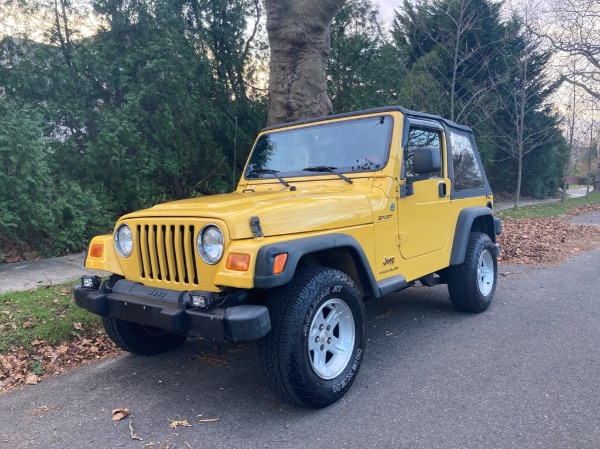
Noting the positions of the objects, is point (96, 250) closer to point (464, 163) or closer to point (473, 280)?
point (473, 280)

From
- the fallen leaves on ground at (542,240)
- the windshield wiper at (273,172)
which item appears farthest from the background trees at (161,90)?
the fallen leaves on ground at (542,240)

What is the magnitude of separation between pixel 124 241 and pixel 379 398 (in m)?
2.14

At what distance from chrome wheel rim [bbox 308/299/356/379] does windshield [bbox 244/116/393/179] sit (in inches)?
50.9

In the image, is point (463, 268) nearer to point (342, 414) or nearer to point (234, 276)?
point (342, 414)

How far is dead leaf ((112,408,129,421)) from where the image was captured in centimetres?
320

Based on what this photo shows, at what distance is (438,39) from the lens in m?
15.8

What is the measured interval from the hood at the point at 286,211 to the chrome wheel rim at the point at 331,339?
57 centimetres

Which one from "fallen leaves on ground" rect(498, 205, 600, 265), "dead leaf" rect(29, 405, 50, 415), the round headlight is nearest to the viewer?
"dead leaf" rect(29, 405, 50, 415)

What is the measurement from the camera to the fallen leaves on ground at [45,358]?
13.0 feet

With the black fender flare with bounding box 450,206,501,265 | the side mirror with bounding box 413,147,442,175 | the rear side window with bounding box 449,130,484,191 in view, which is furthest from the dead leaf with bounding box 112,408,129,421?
the rear side window with bounding box 449,130,484,191

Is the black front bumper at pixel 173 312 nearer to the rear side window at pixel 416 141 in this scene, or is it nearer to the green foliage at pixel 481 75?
the rear side window at pixel 416 141

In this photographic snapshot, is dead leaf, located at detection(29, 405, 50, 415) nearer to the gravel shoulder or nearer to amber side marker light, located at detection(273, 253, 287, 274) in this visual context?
amber side marker light, located at detection(273, 253, 287, 274)

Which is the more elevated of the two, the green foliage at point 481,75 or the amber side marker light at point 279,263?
the green foliage at point 481,75

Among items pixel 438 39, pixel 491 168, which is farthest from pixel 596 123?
pixel 438 39
